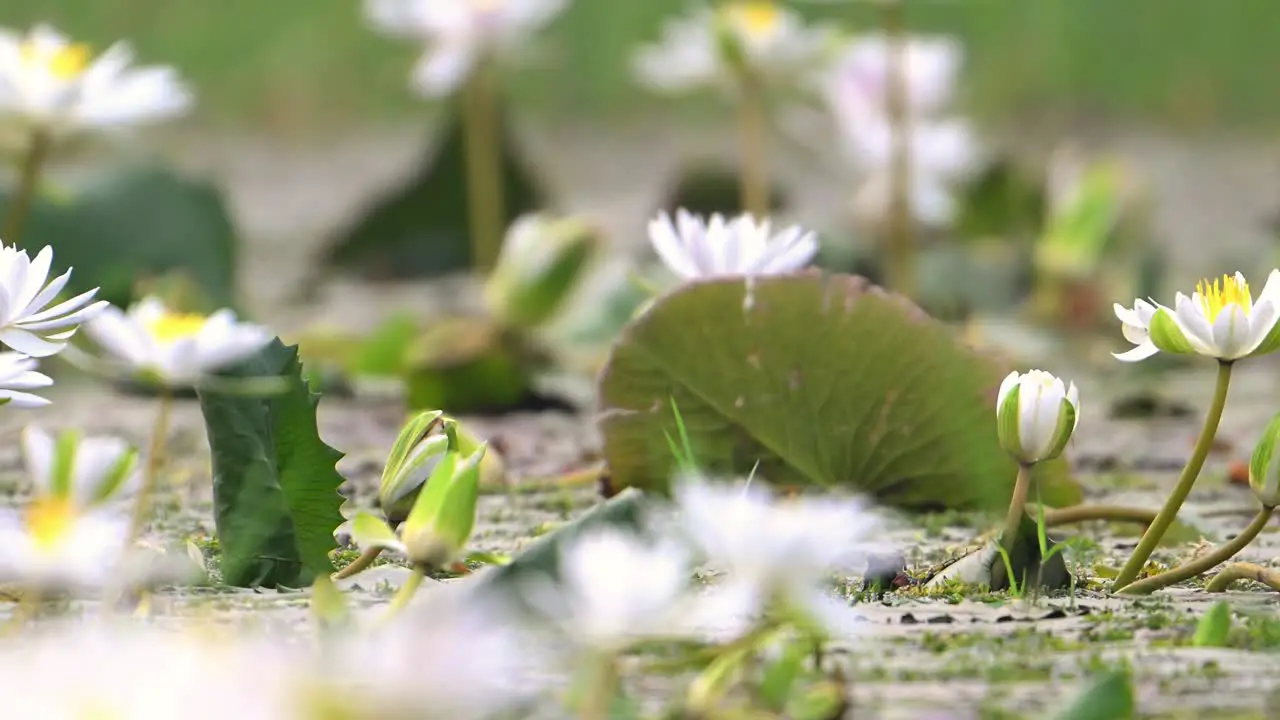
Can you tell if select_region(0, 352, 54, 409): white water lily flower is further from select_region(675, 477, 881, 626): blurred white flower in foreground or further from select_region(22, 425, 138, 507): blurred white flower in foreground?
select_region(675, 477, 881, 626): blurred white flower in foreground

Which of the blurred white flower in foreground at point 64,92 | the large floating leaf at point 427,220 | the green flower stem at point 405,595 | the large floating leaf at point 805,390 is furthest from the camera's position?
the large floating leaf at point 427,220

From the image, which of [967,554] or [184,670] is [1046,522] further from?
[184,670]

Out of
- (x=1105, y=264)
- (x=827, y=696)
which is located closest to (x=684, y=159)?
(x=1105, y=264)

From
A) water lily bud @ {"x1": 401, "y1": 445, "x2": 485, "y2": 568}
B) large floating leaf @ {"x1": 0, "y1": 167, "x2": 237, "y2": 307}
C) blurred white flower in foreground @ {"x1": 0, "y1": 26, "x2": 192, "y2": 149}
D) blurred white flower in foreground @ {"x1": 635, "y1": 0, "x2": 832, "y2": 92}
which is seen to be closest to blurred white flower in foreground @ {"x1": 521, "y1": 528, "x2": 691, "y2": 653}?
water lily bud @ {"x1": 401, "y1": 445, "x2": 485, "y2": 568}

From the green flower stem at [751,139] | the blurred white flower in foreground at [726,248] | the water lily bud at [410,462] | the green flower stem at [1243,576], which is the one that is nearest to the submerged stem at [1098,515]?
the green flower stem at [1243,576]

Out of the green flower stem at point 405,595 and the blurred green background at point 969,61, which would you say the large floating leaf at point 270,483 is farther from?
the blurred green background at point 969,61

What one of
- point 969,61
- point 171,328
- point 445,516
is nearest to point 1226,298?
point 445,516

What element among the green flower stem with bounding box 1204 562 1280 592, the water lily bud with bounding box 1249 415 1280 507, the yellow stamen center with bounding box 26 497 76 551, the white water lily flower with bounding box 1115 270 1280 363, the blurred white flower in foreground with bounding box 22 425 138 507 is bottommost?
the green flower stem with bounding box 1204 562 1280 592
